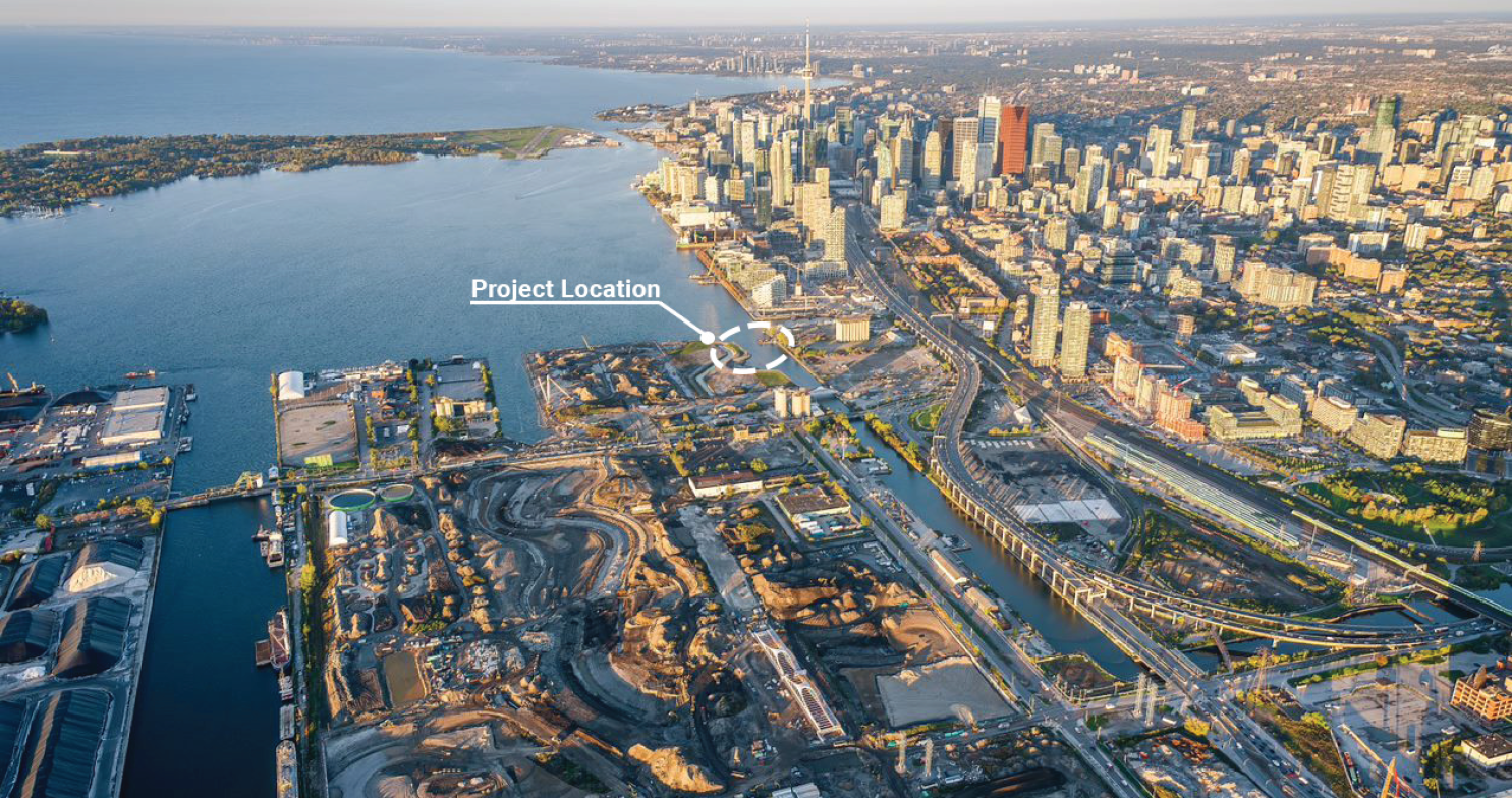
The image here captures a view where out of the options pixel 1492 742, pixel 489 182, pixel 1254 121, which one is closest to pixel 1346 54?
A: pixel 1254 121

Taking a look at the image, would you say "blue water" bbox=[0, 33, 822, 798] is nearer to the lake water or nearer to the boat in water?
the lake water

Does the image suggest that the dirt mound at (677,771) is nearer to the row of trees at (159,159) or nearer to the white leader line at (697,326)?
the white leader line at (697,326)

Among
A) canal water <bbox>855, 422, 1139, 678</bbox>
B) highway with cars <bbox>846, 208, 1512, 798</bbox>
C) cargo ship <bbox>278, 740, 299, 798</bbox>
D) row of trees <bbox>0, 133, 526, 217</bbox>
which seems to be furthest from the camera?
row of trees <bbox>0, 133, 526, 217</bbox>

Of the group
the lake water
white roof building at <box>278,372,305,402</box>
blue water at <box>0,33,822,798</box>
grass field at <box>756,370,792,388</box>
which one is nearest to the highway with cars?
the lake water

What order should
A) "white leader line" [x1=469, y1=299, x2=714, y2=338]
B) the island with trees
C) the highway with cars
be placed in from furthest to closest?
the island with trees, "white leader line" [x1=469, y1=299, x2=714, y2=338], the highway with cars

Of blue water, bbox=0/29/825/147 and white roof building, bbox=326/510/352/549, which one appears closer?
white roof building, bbox=326/510/352/549

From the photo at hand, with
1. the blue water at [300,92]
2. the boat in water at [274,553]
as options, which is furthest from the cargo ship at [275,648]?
the blue water at [300,92]
